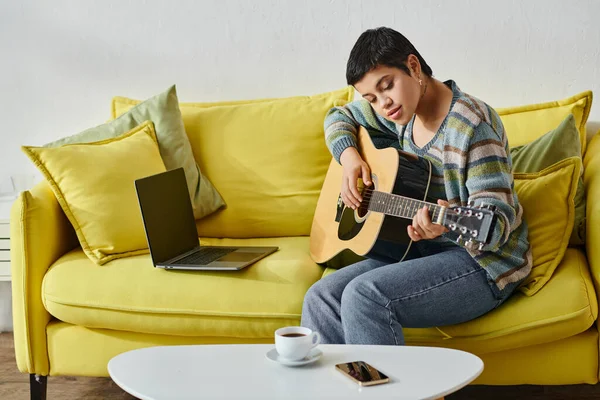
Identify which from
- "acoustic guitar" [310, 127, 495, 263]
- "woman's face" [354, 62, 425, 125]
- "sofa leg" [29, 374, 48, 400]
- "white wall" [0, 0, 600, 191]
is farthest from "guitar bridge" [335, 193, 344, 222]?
"sofa leg" [29, 374, 48, 400]

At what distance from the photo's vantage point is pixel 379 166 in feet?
6.29

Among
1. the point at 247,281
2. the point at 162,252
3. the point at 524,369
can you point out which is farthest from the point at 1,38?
the point at 524,369

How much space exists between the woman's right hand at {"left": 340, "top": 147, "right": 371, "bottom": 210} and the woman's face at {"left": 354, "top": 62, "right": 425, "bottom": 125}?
24cm

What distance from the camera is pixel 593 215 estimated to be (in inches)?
74.3

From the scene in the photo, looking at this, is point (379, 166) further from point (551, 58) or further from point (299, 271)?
point (551, 58)

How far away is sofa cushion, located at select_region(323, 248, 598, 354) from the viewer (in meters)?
1.77

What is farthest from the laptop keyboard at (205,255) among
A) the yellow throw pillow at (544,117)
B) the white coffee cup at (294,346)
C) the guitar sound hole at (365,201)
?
the yellow throw pillow at (544,117)

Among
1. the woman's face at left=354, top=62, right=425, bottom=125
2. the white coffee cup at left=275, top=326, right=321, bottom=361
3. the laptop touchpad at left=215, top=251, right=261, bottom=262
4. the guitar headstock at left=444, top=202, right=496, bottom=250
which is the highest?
the woman's face at left=354, top=62, right=425, bottom=125

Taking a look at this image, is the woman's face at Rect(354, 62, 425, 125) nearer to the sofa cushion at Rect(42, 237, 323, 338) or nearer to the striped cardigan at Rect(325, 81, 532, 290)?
the striped cardigan at Rect(325, 81, 532, 290)

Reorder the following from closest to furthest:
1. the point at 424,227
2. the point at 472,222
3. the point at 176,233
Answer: the point at 472,222 → the point at 424,227 → the point at 176,233

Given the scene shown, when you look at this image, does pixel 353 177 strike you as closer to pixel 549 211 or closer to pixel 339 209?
pixel 339 209

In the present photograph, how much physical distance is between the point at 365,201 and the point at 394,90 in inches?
13.2

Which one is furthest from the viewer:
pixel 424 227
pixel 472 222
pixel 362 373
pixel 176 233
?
pixel 176 233

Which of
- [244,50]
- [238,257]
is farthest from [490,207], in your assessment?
[244,50]
